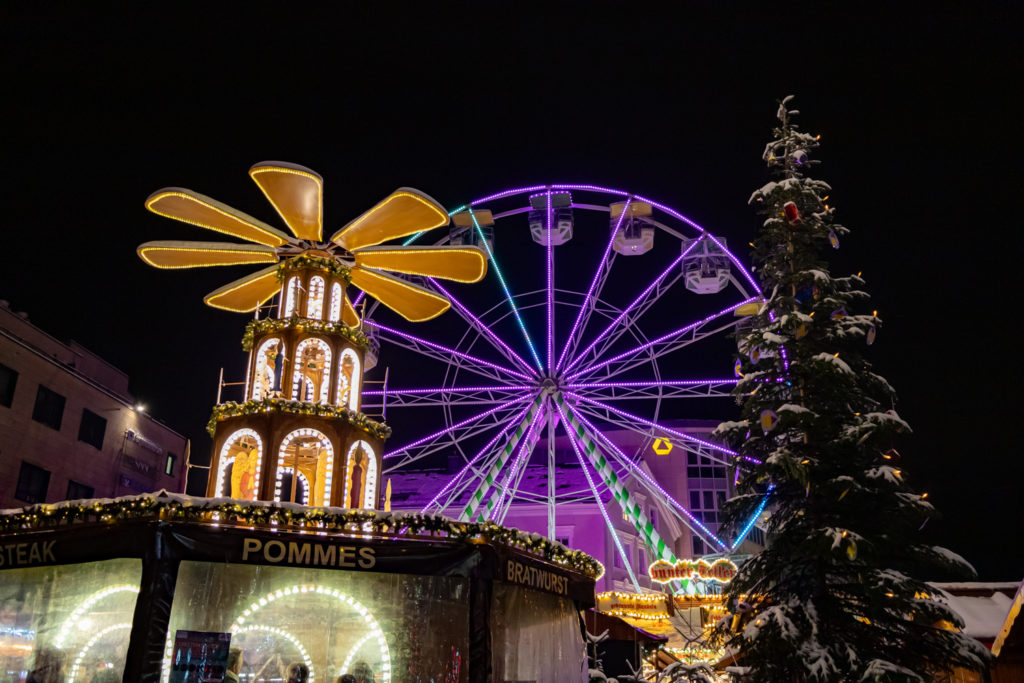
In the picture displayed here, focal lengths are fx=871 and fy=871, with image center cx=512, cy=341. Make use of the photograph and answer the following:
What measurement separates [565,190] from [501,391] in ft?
20.3

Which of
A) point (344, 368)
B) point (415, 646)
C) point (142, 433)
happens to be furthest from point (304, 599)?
point (142, 433)

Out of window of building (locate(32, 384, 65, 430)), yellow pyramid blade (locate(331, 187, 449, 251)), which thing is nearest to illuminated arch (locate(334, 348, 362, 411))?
yellow pyramid blade (locate(331, 187, 449, 251))

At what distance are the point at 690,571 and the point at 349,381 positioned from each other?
13974mm

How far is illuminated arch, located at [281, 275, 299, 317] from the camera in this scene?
14.4m

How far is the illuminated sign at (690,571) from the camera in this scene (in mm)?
24203

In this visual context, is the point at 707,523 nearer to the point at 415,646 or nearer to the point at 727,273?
the point at 727,273

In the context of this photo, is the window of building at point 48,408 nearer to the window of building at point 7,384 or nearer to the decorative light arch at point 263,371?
the window of building at point 7,384

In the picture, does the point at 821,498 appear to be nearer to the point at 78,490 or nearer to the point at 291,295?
the point at 291,295

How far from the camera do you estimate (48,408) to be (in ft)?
90.3

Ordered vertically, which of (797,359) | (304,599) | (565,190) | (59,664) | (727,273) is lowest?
(59,664)

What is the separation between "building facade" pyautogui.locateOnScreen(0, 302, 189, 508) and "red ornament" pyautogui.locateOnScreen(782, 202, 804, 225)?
736 inches

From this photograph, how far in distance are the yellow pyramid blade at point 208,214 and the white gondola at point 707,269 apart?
13152 mm

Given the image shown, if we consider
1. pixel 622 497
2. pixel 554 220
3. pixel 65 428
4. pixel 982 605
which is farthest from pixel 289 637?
pixel 65 428

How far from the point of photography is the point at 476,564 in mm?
11156
